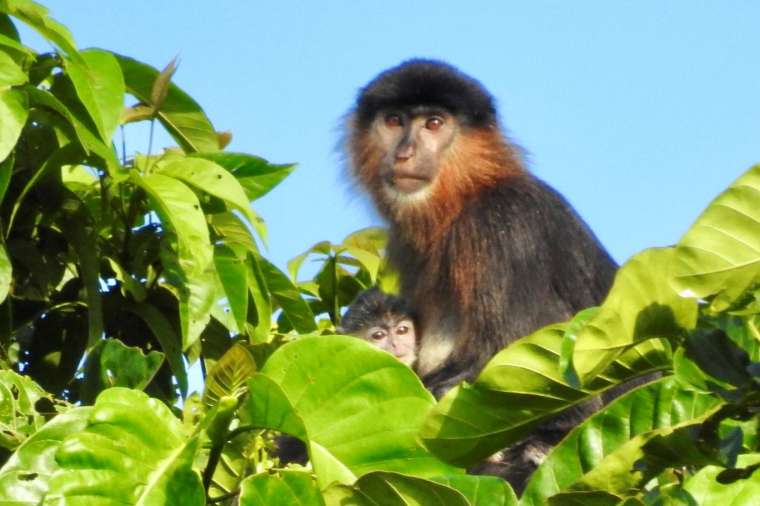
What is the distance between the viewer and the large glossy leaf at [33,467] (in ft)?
9.10

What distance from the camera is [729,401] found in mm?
1831

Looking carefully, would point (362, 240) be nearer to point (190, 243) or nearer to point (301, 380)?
point (190, 243)

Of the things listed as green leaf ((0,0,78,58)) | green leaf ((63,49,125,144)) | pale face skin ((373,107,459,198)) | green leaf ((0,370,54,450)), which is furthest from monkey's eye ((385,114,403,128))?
green leaf ((0,370,54,450))

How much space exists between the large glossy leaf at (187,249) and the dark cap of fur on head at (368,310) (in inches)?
77.0

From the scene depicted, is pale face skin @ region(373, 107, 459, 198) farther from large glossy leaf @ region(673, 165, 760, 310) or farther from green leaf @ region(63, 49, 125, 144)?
large glossy leaf @ region(673, 165, 760, 310)

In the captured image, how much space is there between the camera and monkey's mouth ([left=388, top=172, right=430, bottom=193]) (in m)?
7.37

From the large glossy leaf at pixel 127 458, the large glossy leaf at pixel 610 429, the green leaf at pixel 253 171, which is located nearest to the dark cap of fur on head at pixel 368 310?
the green leaf at pixel 253 171

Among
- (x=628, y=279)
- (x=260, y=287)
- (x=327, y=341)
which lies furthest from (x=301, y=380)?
(x=260, y=287)

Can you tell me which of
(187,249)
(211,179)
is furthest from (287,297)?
(187,249)

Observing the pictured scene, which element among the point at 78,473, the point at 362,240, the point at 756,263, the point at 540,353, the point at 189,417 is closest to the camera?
the point at 756,263

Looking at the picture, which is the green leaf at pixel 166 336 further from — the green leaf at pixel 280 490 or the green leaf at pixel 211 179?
the green leaf at pixel 280 490

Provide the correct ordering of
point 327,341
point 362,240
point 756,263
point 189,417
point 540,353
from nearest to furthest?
point 756,263
point 540,353
point 327,341
point 189,417
point 362,240

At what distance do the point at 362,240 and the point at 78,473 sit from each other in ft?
13.4

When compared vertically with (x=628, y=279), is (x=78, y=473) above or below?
below
